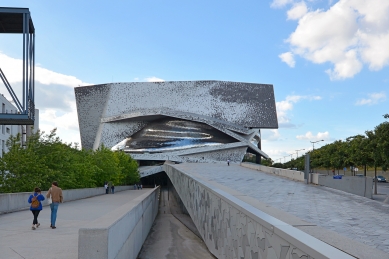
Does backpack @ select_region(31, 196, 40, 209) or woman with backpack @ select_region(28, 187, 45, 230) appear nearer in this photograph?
woman with backpack @ select_region(28, 187, 45, 230)

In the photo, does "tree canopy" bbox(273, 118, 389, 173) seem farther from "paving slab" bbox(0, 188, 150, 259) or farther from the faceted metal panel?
"paving slab" bbox(0, 188, 150, 259)

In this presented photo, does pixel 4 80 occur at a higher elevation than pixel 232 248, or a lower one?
higher

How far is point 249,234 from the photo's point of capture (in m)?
5.84

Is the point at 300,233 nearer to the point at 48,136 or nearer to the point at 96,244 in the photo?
the point at 96,244

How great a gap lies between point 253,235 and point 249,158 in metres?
80.7

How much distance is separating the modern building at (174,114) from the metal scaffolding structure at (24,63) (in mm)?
53394

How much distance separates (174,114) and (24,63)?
180 ft

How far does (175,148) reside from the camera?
220ft

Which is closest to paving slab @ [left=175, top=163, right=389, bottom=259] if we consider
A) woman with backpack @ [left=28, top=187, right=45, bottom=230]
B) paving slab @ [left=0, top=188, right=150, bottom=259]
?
paving slab @ [left=0, top=188, right=150, bottom=259]

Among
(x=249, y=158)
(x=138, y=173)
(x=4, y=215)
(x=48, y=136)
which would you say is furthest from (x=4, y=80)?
(x=249, y=158)

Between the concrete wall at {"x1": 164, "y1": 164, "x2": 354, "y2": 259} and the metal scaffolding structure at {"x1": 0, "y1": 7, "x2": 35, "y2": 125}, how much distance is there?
6.10 metres

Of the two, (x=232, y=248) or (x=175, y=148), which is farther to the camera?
(x=175, y=148)

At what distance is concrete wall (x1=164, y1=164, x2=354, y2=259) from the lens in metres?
3.61

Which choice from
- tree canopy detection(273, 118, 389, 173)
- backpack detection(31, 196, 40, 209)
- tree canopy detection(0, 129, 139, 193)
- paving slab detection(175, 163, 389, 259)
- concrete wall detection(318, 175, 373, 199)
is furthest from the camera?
tree canopy detection(273, 118, 389, 173)
